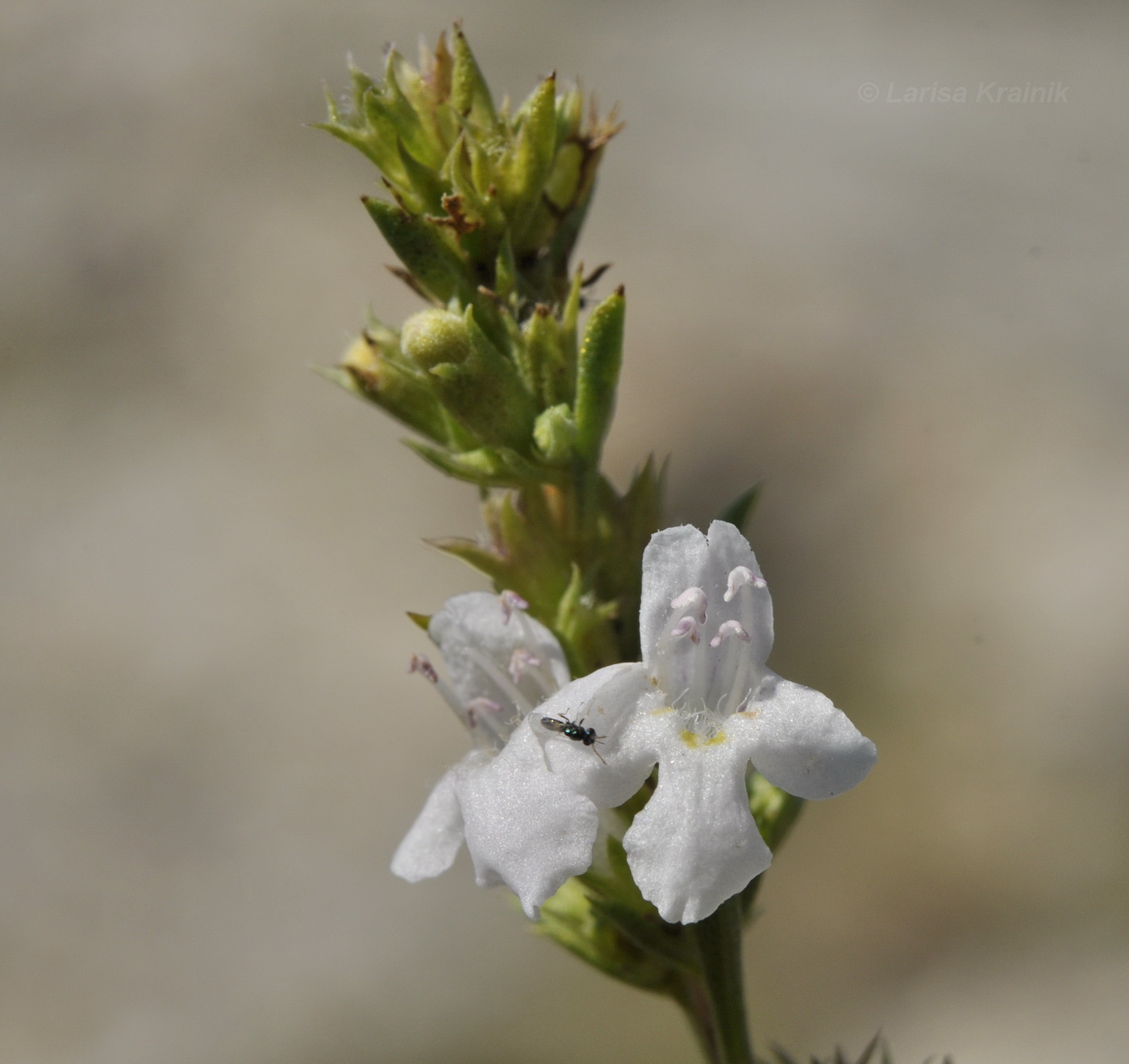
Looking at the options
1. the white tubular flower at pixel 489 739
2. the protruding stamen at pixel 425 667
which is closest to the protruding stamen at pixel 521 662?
the white tubular flower at pixel 489 739

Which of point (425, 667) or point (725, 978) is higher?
point (425, 667)

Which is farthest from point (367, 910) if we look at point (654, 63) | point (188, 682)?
point (654, 63)

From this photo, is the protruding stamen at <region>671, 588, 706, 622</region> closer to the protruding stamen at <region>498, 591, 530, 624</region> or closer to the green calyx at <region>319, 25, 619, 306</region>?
the protruding stamen at <region>498, 591, 530, 624</region>

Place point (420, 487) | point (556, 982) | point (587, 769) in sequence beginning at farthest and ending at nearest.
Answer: point (420, 487) → point (556, 982) → point (587, 769)

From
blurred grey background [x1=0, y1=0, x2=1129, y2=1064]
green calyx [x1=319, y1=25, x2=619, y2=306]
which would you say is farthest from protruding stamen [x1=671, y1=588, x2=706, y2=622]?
blurred grey background [x1=0, y1=0, x2=1129, y2=1064]

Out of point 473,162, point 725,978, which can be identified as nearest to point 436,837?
point 725,978

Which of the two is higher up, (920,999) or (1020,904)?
(1020,904)

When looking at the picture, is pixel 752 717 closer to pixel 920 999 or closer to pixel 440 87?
pixel 440 87

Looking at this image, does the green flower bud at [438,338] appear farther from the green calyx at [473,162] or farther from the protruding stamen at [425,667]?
the protruding stamen at [425,667]

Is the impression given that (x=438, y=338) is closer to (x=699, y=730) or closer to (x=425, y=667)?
(x=425, y=667)
